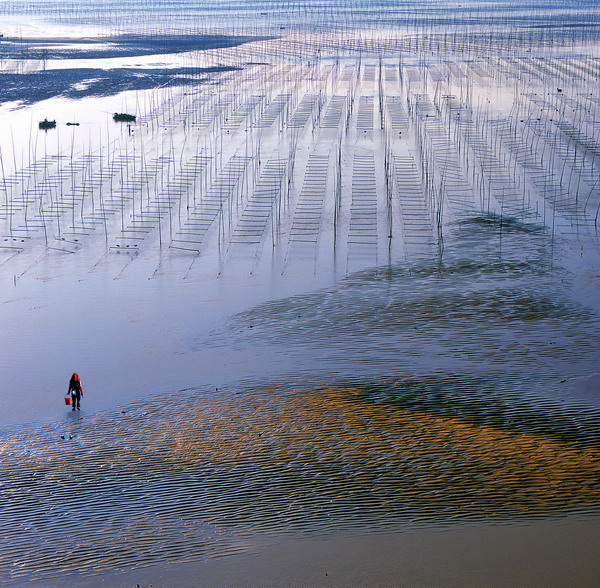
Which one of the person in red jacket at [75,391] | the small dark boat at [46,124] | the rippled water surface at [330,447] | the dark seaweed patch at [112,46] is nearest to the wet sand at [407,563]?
the rippled water surface at [330,447]

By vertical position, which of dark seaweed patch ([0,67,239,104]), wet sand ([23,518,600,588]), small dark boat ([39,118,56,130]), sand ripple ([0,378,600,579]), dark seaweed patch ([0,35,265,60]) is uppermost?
dark seaweed patch ([0,35,265,60])

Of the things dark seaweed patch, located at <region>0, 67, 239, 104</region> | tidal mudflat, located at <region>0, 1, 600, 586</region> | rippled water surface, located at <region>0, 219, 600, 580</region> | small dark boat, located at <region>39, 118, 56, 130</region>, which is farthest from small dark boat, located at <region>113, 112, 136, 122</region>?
rippled water surface, located at <region>0, 219, 600, 580</region>

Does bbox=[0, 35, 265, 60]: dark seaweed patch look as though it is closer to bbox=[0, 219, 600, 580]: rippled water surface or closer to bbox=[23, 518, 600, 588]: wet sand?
bbox=[0, 219, 600, 580]: rippled water surface

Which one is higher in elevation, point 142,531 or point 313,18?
point 313,18

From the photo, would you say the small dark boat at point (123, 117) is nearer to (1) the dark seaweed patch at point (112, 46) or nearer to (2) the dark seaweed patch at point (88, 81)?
(2) the dark seaweed patch at point (88, 81)

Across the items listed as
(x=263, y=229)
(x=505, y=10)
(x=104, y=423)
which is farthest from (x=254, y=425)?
(x=505, y=10)

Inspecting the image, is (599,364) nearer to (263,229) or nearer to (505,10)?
(263,229)

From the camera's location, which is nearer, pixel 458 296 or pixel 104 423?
pixel 104 423
